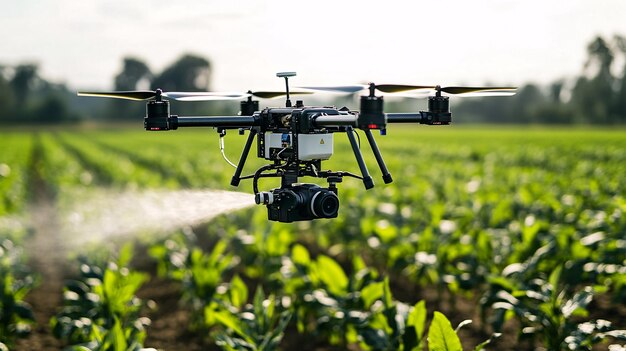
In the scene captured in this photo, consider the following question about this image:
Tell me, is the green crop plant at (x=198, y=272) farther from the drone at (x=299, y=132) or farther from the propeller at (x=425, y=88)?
the propeller at (x=425, y=88)

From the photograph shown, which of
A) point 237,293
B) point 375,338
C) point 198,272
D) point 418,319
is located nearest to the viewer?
point 418,319

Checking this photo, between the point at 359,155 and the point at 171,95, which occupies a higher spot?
the point at 171,95

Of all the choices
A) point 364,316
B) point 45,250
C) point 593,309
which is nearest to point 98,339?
point 364,316

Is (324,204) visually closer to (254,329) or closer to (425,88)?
(425,88)

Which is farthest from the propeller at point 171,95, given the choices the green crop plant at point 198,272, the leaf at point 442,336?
the green crop plant at point 198,272

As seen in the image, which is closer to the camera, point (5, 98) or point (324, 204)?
point (324, 204)

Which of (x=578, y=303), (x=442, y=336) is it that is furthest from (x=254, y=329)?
(x=578, y=303)

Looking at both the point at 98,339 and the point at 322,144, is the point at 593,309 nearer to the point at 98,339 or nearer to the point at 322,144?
the point at 98,339
